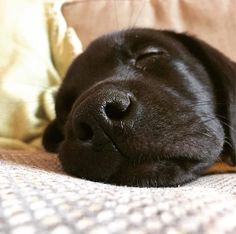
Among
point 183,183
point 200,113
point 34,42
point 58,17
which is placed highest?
point 58,17

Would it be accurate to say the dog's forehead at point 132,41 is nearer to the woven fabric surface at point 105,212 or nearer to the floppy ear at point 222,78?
the floppy ear at point 222,78

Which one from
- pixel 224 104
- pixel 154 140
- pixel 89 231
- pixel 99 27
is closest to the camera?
pixel 89 231

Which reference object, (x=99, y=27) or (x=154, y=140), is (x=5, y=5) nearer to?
(x=99, y=27)

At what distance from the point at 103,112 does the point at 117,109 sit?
0.03 m

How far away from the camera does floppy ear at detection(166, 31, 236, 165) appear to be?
106 centimetres

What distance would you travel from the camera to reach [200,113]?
3.13 feet

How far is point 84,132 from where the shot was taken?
769 millimetres

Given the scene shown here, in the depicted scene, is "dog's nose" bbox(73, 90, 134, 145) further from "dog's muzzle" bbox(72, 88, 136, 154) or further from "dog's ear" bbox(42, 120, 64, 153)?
"dog's ear" bbox(42, 120, 64, 153)

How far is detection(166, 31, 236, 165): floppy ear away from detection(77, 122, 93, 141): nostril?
0.43 m

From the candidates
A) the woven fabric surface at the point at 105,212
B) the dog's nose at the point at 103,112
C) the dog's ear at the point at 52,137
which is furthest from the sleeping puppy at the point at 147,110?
the woven fabric surface at the point at 105,212

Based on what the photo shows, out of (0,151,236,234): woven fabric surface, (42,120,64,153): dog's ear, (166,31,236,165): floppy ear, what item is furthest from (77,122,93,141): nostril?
(42,120,64,153): dog's ear

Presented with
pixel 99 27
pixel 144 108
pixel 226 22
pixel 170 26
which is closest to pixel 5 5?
pixel 99 27

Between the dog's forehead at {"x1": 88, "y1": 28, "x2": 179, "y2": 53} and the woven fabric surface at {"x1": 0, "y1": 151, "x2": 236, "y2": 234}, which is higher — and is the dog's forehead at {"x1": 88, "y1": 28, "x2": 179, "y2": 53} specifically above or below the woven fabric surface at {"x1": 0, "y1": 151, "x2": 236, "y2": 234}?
above

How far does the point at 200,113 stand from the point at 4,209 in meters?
0.65
